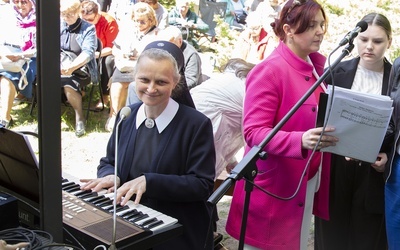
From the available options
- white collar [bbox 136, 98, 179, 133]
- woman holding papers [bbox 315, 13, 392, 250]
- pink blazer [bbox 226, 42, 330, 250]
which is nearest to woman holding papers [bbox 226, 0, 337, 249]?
pink blazer [bbox 226, 42, 330, 250]

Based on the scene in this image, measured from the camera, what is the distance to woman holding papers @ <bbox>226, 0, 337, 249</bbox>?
8.18 ft

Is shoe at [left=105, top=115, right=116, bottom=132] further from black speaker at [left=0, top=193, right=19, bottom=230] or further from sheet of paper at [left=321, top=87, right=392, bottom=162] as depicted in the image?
black speaker at [left=0, top=193, right=19, bottom=230]

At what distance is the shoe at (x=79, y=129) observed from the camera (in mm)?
6781

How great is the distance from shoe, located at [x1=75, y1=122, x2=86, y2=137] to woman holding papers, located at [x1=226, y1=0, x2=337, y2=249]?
14.5 feet

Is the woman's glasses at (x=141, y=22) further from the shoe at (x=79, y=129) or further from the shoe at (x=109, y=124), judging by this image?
the shoe at (x=79, y=129)

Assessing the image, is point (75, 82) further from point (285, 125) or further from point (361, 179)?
point (285, 125)

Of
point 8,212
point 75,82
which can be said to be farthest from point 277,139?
point 75,82

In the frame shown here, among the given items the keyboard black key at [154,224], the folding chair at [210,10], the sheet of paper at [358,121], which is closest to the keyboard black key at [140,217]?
the keyboard black key at [154,224]

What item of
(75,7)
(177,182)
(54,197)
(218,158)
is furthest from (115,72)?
(54,197)

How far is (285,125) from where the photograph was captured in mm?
2570

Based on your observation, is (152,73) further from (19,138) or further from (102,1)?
(102,1)

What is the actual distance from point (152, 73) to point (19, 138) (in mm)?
706

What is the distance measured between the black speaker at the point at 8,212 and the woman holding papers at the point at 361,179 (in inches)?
77.1

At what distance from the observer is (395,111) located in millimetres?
2775
